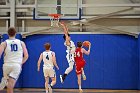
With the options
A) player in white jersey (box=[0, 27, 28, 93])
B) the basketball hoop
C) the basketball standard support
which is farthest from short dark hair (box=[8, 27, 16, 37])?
the basketball standard support

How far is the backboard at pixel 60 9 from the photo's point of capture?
44.0 ft

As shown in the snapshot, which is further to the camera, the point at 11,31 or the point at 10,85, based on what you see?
the point at 11,31

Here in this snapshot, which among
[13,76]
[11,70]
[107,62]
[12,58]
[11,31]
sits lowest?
[107,62]

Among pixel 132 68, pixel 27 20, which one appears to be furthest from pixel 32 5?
pixel 132 68

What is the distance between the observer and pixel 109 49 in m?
13.8

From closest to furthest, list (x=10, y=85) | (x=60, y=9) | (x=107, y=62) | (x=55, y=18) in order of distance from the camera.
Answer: (x=10, y=85) → (x=55, y=18) → (x=60, y=9) → (x=107, y=62)

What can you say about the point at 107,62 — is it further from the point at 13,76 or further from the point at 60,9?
the point at 13,76

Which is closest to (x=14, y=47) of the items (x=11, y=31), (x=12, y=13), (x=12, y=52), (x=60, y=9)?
(x=12, y=52)

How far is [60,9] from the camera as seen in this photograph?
1366 cm

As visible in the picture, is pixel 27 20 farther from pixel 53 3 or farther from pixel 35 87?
pixel 35 87

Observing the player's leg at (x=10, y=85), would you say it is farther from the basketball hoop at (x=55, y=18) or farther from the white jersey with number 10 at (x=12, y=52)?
the basketball hoop at (x=55, y=18)

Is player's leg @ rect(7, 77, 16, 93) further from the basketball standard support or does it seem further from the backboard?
the basketball standard support

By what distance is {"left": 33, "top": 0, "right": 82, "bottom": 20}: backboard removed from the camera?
44.0ft

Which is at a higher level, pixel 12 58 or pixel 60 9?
pixel 60 9
